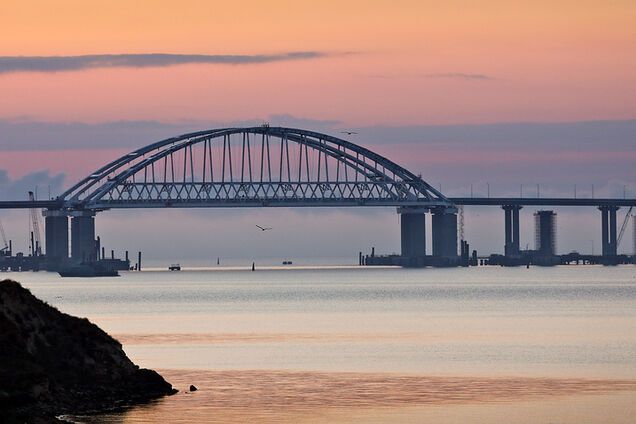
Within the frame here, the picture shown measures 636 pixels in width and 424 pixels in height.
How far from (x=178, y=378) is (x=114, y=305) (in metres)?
65.7

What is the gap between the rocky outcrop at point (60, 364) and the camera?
154 feet

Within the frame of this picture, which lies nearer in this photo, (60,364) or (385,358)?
(60,364)

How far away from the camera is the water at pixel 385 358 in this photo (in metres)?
49.7

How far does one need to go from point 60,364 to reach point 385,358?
19.5m

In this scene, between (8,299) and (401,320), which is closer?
(8,299)

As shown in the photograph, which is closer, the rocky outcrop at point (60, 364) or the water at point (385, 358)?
the rocky outcrop at point (60, 364)

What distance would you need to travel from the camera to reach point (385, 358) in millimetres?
67375

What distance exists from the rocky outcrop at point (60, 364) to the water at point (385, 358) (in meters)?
1.13

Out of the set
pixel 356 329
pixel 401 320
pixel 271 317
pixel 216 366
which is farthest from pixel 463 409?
pixel 271 317

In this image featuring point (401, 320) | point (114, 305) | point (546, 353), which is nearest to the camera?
point (546, 353)

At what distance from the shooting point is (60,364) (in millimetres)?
50625

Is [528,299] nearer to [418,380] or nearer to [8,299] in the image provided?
[418,380]

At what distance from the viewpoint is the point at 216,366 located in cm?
6400

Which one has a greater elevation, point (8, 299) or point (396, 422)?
point (8, 299)
